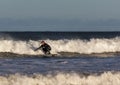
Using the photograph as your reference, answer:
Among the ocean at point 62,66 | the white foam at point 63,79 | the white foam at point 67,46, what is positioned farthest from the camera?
the white foam at point 67,46

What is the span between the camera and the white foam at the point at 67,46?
3564 centimetres

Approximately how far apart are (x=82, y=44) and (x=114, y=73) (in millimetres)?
19813

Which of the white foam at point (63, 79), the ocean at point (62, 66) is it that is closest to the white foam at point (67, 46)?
the ocean at point (62, 66)

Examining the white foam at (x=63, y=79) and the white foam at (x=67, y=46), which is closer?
the white foam at (x=63, y=79)

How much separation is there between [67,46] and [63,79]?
1995cm

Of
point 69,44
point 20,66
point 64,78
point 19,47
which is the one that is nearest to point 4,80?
point 64,78

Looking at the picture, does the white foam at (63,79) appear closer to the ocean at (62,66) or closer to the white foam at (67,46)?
the ocean at (62,66)

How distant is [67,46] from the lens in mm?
38406

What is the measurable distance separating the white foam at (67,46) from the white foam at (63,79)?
51.1 ft

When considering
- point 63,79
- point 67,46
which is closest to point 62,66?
point 63,79

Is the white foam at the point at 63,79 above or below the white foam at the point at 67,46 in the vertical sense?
above

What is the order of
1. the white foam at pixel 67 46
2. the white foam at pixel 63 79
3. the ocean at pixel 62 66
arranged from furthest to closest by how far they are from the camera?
the white foam at pixel 67 46, the ocean at pixel 62 66, the white foam at pixel 63 79

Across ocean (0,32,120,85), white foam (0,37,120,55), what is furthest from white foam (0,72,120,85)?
white foam (0,37,120,55)

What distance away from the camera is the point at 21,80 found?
1798 cm
